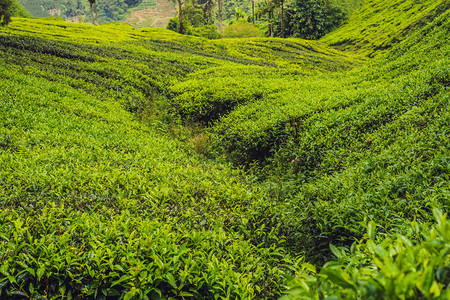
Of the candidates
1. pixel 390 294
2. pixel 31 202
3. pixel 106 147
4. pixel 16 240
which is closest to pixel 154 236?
pixel 16 240

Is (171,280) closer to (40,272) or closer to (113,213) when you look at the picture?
(40,272)

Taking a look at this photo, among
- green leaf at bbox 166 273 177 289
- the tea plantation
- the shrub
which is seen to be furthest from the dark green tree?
green leaf at bbox 166 273 177 289

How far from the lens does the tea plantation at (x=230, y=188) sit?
246cm

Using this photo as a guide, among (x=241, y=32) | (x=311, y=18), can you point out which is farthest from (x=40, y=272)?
(x=311, y=18)

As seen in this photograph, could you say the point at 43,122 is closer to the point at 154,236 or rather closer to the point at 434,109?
the point at 154,236

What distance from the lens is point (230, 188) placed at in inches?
198

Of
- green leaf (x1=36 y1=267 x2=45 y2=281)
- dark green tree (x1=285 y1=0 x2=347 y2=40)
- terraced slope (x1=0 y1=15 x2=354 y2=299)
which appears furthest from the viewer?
dark green tree (x1=285 y1=0 x2=347 y2=40)

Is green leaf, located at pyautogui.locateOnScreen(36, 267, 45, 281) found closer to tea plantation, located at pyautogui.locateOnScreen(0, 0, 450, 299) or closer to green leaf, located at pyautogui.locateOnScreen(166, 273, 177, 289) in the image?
tea plantation, located at pyautogui.locateOnScreen(0, 0, 450, 299)

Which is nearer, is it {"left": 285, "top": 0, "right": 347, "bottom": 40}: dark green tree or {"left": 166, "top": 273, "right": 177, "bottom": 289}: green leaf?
Result: {"left": 166, "top": 273, "right": 177, "bottom": 289}: green leaf

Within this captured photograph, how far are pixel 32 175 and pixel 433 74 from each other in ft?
31.9

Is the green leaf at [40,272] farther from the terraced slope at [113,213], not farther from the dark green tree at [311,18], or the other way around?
the dark green tree at [311,18]

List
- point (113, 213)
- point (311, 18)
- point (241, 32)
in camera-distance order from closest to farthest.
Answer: point (113, 213)
point (241, 32)
point (311, 18)

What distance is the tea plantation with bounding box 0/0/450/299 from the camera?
8.05 ft

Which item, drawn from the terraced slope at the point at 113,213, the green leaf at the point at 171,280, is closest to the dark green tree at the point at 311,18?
the terraced slope at the point at 113,213
